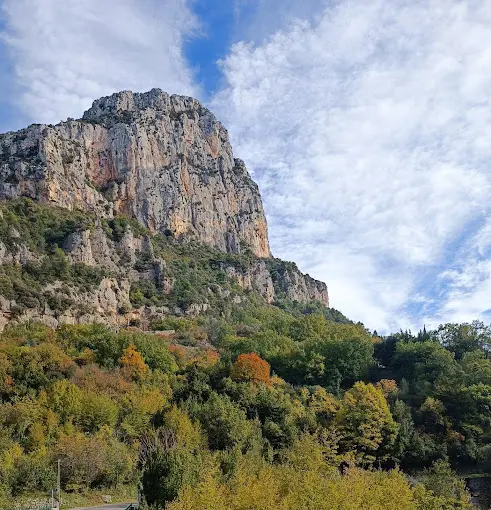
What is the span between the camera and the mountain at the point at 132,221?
73.8m

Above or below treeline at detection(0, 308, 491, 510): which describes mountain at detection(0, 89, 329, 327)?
above

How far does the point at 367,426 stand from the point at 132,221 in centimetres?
7036

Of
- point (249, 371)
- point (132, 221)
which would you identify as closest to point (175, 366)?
point (249, 371)

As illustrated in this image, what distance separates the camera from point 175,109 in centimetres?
13188

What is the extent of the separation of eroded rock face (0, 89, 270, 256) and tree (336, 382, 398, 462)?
6387 cm

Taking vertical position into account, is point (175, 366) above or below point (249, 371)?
above

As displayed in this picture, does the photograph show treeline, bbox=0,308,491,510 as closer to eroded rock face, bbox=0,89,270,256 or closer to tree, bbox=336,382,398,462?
tree, bbox=336,382,398,462

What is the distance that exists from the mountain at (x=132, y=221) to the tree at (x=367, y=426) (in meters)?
39.2

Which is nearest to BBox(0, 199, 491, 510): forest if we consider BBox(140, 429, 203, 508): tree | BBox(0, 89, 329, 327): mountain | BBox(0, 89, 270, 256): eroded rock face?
BBox(140, 429, 203, 508): tree

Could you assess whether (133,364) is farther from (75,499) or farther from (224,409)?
(75,499)

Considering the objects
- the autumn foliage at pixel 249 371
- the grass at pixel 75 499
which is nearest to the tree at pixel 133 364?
the autumn foliage at pixel 249 371

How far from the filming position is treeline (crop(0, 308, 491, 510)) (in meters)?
27.6

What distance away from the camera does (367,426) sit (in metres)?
44.9

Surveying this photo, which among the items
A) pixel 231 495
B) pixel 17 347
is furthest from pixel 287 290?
pixel 231 495
